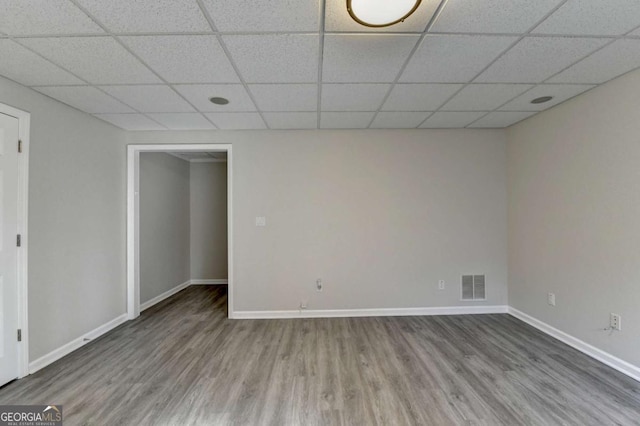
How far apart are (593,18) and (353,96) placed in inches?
63.6

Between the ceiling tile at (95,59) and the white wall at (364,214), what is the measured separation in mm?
1405

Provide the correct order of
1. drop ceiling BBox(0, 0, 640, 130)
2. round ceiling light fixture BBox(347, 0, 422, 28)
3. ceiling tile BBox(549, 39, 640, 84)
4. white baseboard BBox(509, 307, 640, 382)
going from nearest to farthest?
round ceiling light fixture BBox(347, 0, 422, 28) < drop ceiling BBox(0, 0, 640, 130) < ceiling tile BBox(549, 39, 640, 84) < white baseboard BBox(509, 307, 640, 382)

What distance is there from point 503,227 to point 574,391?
6.69ft

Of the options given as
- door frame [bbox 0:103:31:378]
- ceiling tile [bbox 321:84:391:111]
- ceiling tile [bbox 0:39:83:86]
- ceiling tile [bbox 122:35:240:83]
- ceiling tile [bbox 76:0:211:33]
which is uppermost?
ceiling tile [bbox 321:84:391:111]

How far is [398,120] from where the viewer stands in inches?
129

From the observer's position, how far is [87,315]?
2.91 m

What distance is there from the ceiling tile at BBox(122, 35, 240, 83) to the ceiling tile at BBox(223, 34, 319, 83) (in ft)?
0.37

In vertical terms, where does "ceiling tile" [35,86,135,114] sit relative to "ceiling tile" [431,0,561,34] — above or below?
below

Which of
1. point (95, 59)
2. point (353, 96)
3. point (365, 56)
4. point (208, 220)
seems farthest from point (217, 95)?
point (208, 220)

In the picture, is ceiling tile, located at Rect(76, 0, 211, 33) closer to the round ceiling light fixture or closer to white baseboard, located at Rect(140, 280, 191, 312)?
the round ceiling light fixture

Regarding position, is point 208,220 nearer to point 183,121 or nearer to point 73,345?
point 183,121

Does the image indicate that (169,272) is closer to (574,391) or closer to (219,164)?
(219,164)

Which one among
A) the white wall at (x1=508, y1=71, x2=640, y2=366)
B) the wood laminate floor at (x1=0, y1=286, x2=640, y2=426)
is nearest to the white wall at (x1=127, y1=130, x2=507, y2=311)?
the white wall at (x1=508, y1=71, x2=640, y2=366)

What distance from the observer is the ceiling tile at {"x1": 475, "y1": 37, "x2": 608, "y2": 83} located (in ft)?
5.86
